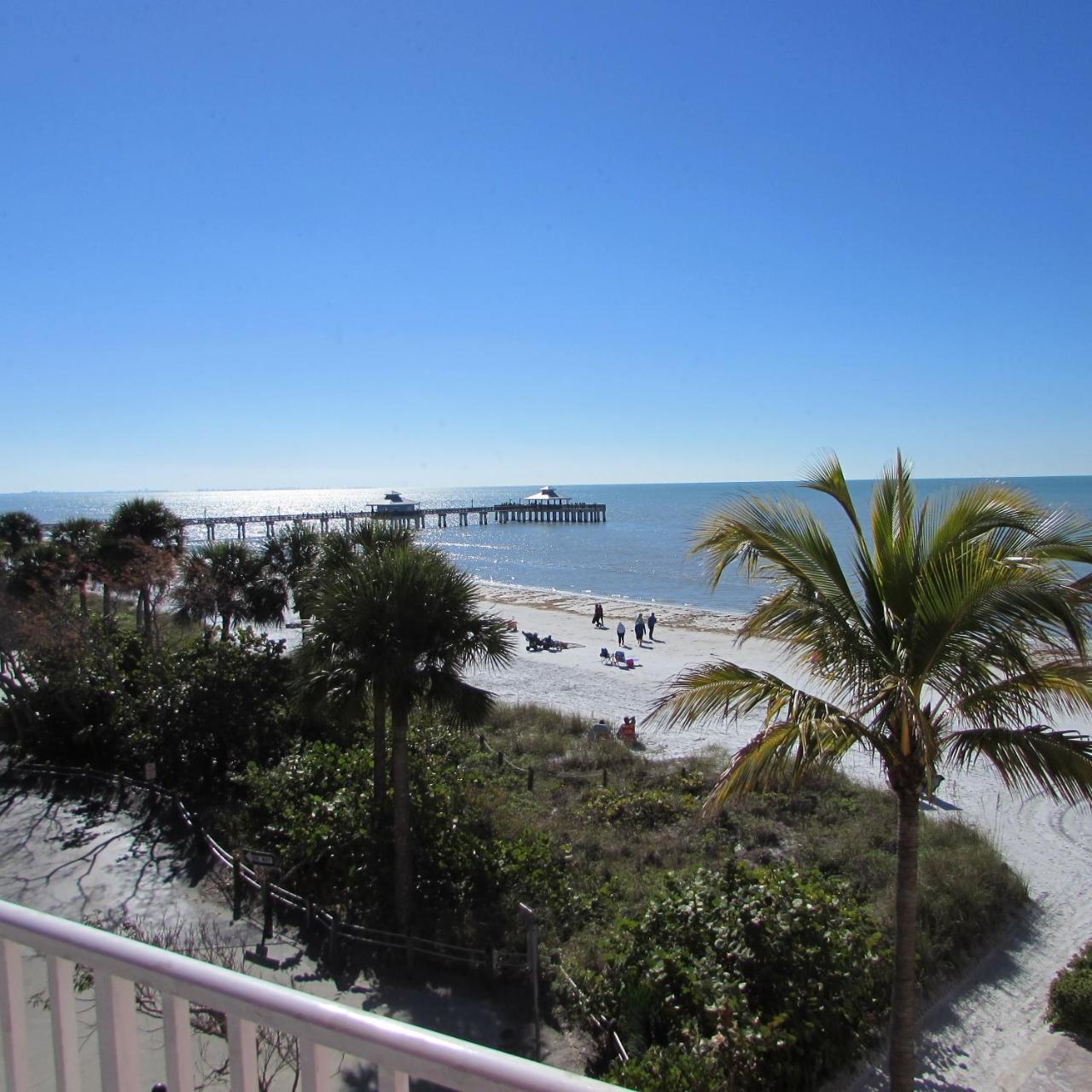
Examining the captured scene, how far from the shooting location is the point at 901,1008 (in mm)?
6348

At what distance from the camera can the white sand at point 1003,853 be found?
8773 millimetres

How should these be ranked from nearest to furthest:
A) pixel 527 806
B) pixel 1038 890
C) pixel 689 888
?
1. pixel 689 888
2. pixel 1038 890
3. pixel 527 806

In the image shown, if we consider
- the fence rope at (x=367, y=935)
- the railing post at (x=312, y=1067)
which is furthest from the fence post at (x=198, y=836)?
the railing post at (x=312, y=1067)

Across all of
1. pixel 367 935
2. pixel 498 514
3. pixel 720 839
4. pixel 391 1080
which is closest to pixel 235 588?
pixel 367 935

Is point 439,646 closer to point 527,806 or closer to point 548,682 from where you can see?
point 527,806

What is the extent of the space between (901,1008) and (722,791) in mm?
2134

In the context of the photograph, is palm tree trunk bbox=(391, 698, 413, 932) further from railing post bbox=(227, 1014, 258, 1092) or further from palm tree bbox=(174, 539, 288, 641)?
palm tree bbox=(174, 539, 288, 641)

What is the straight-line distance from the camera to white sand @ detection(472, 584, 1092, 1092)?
345 inches

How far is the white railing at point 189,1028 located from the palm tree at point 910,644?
4543 mm

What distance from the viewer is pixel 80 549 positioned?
88.9 ft

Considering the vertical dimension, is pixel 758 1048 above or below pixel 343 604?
below

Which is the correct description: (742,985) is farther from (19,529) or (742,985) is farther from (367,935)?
(19,529)

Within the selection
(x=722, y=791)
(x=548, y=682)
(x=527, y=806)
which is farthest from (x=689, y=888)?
(x=548, y=682)

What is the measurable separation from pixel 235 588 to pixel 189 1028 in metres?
20.9
